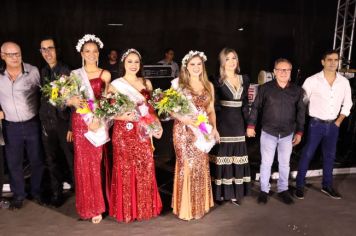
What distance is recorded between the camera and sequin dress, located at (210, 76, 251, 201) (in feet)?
13.3

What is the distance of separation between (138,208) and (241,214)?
1071 millimetres

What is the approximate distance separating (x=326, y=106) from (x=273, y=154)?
788mm

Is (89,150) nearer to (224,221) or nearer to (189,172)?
(189,172)

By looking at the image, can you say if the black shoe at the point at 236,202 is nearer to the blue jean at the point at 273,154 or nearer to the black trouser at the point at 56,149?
the blue jean at the point at 273,154

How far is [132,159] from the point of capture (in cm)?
370

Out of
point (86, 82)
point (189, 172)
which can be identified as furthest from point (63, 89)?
point (189, 172)

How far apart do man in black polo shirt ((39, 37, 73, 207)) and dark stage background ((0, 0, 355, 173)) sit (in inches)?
134

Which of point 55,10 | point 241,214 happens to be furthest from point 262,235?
point 55,10

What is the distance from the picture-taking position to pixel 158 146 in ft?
19.5

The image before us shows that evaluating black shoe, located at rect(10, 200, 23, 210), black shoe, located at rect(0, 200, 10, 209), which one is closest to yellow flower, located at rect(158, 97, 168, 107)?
black shoe, located at rect(10, 200, 23, 210)

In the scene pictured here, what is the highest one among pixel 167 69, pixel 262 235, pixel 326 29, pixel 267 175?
pixel 326 29

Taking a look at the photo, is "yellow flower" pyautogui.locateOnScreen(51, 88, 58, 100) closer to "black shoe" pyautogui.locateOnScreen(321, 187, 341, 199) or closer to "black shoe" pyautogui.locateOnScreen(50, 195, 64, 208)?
"black shoe" pyautogui.locateOnScreen(50, 195, 64, 208)

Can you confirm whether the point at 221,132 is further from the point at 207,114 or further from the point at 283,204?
the point at 283,204

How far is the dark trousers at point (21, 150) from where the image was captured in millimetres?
4047
